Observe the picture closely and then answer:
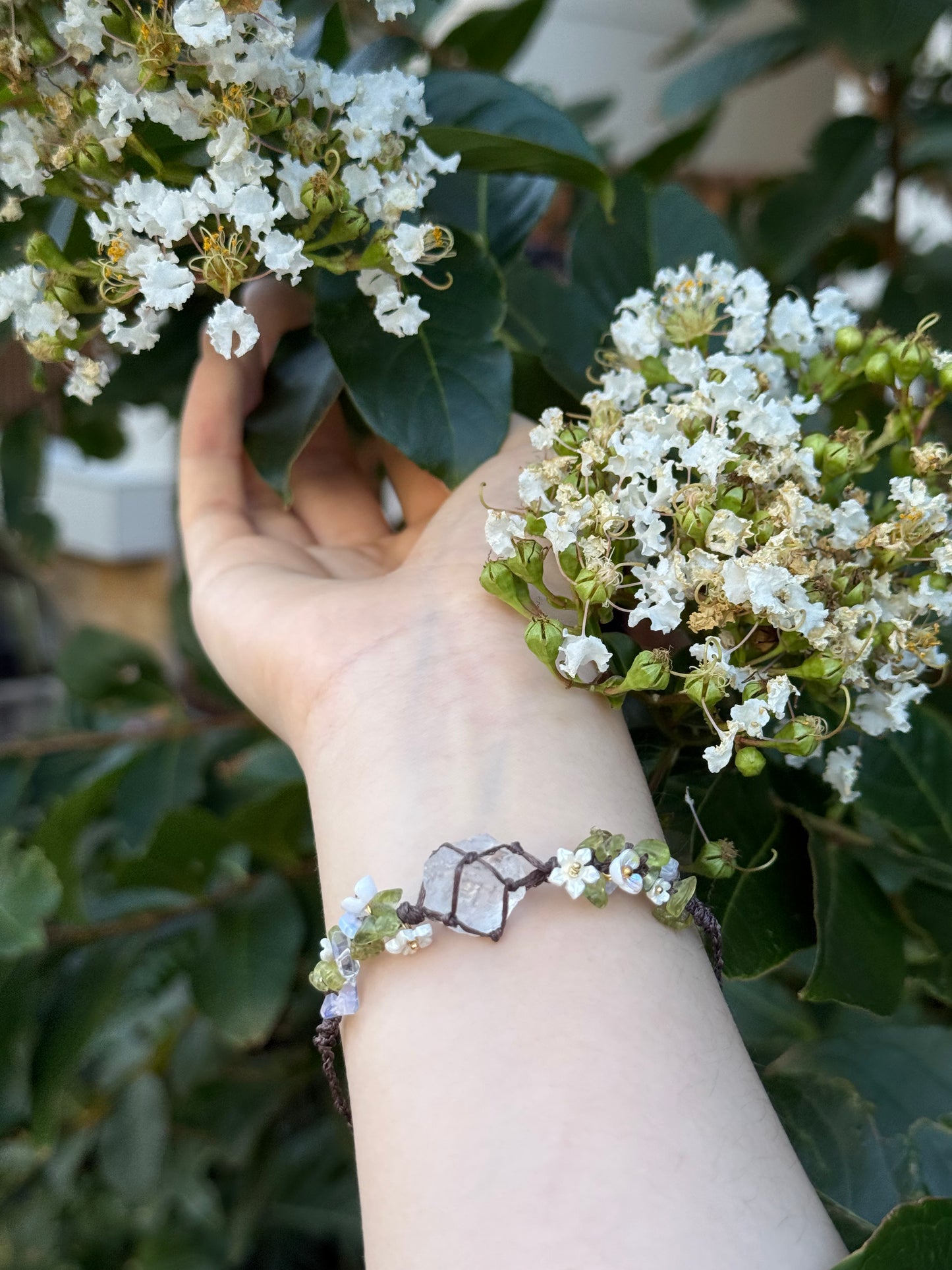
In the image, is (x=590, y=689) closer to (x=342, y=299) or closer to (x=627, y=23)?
(x=342, y=299)

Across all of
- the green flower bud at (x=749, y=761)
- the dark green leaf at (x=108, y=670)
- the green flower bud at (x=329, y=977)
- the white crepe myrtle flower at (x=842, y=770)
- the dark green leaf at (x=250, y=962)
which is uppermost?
A: the green flower bud at (x=749, y=761)

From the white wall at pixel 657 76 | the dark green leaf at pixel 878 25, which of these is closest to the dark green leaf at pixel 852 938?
the dark green leaf at pixel 878 25

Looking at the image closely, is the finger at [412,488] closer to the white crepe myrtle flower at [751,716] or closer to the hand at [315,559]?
the hand at [315,559]

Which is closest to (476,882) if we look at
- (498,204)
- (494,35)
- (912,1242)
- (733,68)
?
(912,1242)

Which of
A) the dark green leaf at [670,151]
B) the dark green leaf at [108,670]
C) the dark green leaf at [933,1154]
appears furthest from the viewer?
the dark green leaf at [108,670]

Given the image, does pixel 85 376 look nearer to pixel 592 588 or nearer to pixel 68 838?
pixel 592 588

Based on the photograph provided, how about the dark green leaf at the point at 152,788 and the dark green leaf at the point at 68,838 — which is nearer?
the dark green leaf at the point at 68,838
